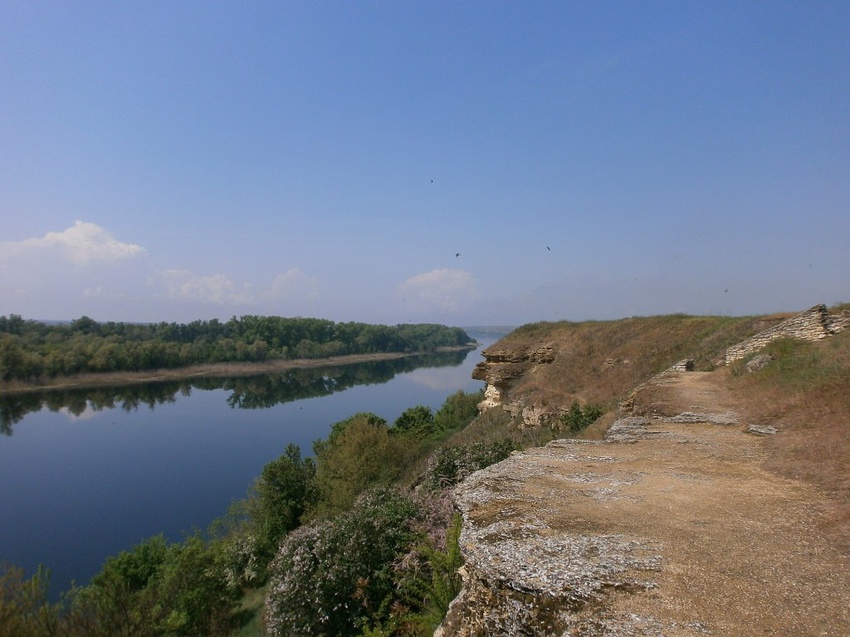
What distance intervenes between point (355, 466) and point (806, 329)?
17.8 meters

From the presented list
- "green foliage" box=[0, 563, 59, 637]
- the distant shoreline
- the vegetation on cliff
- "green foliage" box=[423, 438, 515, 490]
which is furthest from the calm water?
"green foliage" box=[423, 438, 515, 490]

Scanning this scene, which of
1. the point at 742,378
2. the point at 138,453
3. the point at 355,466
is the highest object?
the point at 742,378

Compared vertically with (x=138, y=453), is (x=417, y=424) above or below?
above

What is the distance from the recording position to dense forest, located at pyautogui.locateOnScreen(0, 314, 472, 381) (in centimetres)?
6650

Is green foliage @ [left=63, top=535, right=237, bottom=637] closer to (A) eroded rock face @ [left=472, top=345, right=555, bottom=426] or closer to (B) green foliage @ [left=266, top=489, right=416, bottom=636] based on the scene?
(B) green foliage @ [left=266, top=489, right=416, bottom=636]

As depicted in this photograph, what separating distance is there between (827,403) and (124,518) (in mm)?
32292

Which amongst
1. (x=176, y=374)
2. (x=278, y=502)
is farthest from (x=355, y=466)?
(x=176, y=374)

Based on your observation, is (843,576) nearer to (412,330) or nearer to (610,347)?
(610,347)

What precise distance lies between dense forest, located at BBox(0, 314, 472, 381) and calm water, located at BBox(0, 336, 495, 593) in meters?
6.86

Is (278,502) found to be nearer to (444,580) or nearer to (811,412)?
(444,580)

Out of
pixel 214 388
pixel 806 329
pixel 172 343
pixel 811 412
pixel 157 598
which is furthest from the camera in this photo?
pixel 172 343

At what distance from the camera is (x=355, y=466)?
69.8 feet

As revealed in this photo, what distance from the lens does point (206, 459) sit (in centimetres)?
3734

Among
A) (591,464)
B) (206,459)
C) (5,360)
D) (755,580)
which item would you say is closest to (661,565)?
(755,580)
